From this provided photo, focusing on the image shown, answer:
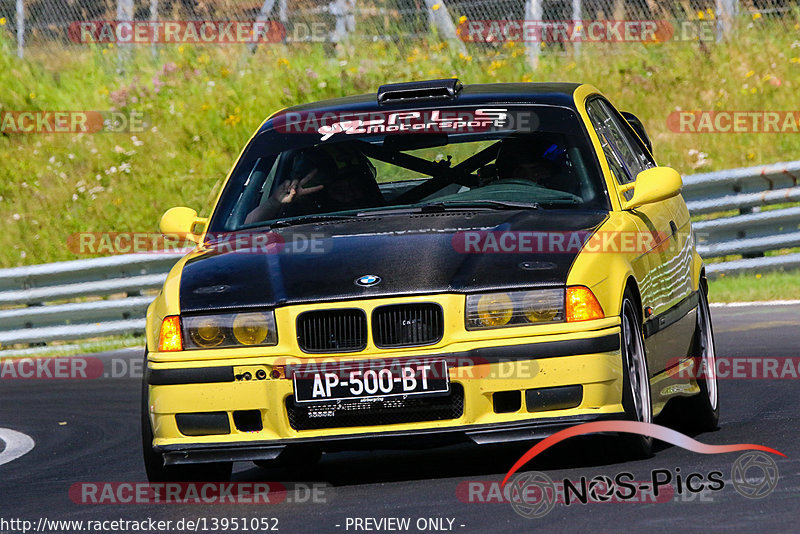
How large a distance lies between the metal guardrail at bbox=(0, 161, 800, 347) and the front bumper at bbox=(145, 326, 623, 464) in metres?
8.30

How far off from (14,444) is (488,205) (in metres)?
3.48

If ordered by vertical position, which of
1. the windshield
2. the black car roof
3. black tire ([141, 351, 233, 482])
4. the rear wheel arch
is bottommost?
black tire ([141, 351, 233, 482])

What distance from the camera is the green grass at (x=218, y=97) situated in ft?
61.8

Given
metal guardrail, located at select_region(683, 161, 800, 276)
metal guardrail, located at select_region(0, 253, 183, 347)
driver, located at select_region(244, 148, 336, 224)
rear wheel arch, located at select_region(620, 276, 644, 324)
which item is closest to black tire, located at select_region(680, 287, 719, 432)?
rear wheel arch, located at select_region(620, 276, 644, 324)

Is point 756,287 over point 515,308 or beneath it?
beneath

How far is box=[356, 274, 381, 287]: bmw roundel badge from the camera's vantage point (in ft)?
19.7

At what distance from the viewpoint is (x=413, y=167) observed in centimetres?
782

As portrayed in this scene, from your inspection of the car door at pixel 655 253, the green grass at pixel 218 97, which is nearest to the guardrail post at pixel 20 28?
the green grass at pixel 218 97

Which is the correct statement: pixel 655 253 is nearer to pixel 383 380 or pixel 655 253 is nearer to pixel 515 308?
pixel 515 308

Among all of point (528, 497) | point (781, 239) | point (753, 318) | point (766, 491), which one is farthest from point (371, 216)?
point (781, 239)

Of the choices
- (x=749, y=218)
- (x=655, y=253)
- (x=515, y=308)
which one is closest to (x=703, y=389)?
(x=655, y=253)

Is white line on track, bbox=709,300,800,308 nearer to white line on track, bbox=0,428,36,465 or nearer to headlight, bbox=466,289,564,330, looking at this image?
white line on track, bbox=0,428,36,465

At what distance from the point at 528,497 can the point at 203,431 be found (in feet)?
4.35

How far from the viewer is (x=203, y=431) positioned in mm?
6117
